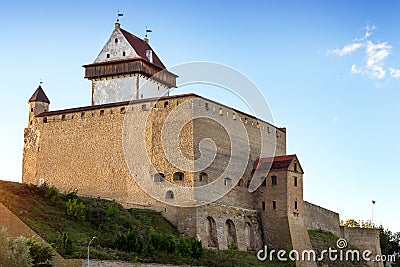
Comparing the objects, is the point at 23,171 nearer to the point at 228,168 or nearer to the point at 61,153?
the point at 61,153

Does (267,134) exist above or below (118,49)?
below

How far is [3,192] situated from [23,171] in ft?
49.4

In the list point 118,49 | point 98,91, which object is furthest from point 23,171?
point 118,49

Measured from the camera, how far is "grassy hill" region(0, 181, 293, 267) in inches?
1320

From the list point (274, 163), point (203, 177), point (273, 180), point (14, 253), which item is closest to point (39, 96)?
point (203, 177)

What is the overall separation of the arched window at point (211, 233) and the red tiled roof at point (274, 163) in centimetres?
675

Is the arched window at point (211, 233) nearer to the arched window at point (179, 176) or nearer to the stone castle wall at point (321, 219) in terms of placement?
the arched window at point (179, 176)

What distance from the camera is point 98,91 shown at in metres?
52.7

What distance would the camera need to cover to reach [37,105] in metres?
51.1

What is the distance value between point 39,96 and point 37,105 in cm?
69

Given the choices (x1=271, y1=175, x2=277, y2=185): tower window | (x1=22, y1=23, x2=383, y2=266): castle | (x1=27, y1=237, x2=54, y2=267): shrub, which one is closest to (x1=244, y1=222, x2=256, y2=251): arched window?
(x1=22, y1=23, x2=383, y2=266): castle

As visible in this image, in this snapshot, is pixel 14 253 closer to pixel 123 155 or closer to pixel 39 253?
pixel 39 253

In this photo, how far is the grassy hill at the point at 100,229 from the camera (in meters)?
33.5

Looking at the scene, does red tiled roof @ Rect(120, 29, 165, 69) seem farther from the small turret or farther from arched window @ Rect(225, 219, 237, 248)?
arched window @ Rect(225, 219, 237, 248)
